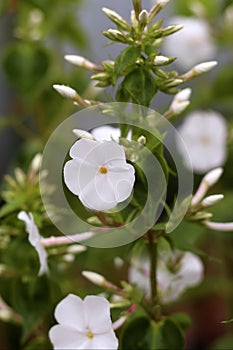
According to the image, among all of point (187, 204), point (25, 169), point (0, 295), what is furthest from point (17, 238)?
point (25, 169)

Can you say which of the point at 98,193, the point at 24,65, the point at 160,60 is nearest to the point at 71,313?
the point at 98,193

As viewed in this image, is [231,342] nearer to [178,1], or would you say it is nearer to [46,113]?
[46,113]

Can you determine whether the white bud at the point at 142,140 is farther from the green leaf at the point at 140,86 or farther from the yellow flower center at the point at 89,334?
the yellow flower center at the point at 89,334

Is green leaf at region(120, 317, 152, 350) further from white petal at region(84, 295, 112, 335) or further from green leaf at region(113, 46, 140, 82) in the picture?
green leaf at region(113, 46, 140, 82)

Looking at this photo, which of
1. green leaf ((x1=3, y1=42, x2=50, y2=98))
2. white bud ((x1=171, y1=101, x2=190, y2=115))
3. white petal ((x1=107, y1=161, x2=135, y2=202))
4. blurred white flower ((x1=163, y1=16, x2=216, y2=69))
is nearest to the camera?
white petal ((x1=107, y1=161, x2=135, y2=202))

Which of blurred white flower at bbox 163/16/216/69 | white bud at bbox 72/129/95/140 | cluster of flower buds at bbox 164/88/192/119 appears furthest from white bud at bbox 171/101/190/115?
blurred white flower at bbox 163/16/216/69

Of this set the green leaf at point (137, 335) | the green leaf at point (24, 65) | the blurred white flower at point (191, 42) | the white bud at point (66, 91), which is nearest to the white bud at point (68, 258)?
the green leaf at point (137, 335)

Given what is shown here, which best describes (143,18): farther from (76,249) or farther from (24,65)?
(24,65)
